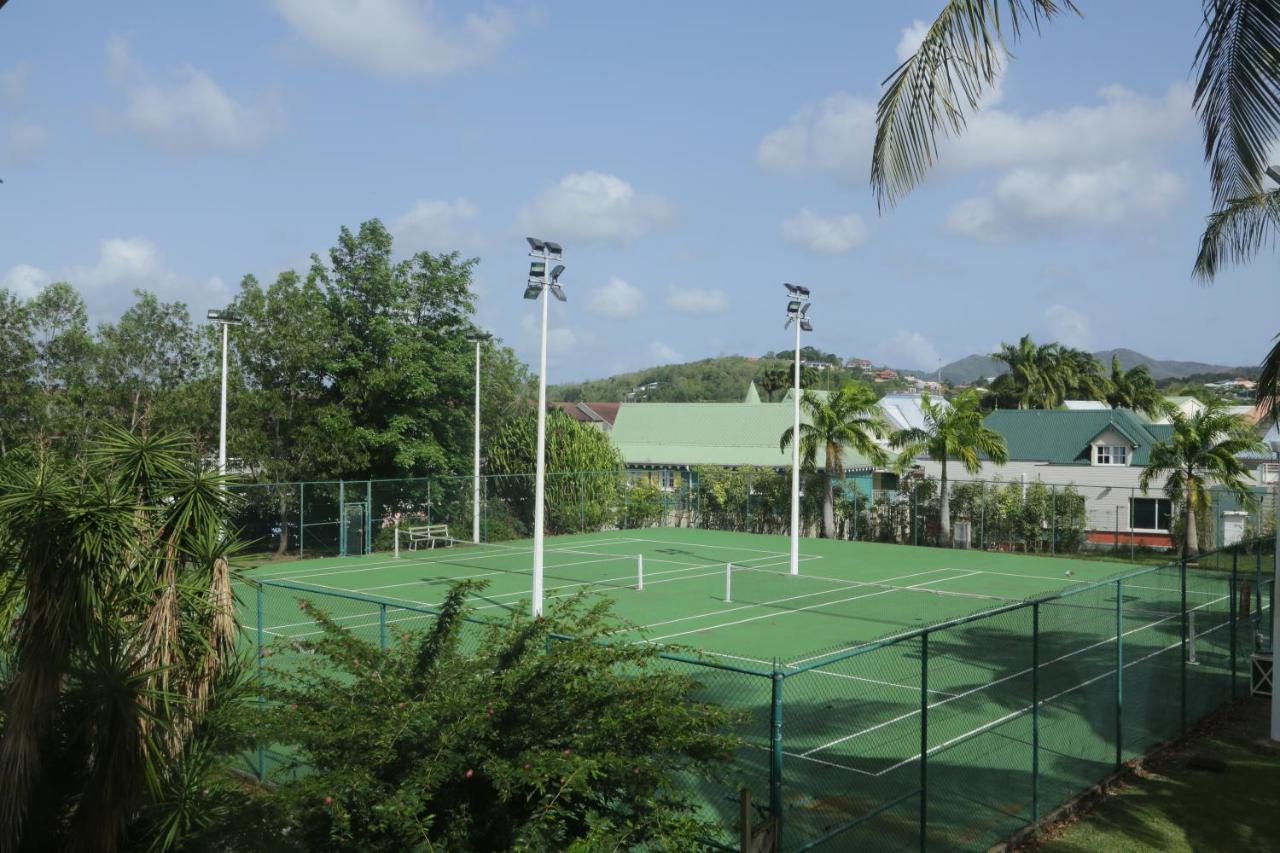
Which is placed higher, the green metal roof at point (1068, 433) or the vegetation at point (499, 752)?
the green metal roof at point (1068, 433)

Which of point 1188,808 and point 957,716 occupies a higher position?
point 957,716

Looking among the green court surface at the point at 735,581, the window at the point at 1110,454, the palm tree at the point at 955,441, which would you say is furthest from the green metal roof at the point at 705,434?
the green court surface at the point at 735,581

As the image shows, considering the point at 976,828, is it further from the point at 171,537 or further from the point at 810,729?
the point at 171,537

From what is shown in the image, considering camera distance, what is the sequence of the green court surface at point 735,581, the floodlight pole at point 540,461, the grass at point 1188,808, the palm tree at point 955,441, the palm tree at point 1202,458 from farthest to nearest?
the palm tree at point 955,441 → the palm tree at point 1202,458 → the green court surface at point 735,581 → the floodlight pole at point 540,461 → the grass at point 1188,808

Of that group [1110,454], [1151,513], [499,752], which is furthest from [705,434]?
[499,752]

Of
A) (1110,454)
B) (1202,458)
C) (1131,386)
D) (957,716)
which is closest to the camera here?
(957,716)

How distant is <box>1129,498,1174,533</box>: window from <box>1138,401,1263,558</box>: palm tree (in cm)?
574

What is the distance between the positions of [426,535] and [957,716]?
2674 cm

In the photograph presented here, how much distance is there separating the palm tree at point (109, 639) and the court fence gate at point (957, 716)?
140 cm

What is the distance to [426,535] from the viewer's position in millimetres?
39125

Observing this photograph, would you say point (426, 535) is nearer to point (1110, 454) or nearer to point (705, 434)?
point (705, 434)

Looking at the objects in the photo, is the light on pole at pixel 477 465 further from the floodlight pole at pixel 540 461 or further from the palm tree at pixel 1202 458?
the palm tree at pixel 1202 458

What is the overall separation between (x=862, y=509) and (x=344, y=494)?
65.1 feet

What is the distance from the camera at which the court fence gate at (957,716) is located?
10453 mm
